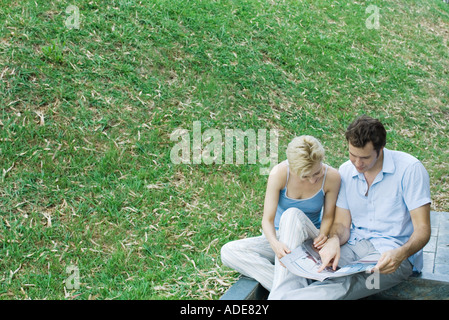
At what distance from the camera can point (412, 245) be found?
3.22 metres

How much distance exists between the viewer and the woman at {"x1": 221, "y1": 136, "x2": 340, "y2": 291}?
11.5ft

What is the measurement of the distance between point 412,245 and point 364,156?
0.68m

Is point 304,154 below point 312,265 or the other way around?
the other way around

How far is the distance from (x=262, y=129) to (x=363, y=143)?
3.55 metres

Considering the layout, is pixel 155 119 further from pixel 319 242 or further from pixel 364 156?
pixel 364 156

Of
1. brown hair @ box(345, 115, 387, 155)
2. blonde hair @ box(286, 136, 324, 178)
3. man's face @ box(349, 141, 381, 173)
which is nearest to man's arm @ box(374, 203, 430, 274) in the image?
man's face @ box(349, 141, 381, 173)

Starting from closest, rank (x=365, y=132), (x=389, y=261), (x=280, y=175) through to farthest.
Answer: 1. (x=389, y=261)
2. (x=365, y=132)
3. (x=280, y=175)

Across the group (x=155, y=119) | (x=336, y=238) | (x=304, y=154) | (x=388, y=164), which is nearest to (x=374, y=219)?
(x=336, y=238)

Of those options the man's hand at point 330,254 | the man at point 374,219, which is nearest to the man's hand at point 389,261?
the man at point 374,219

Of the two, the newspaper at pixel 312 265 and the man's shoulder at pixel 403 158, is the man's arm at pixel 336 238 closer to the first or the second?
the newspaper at pixel 312 265

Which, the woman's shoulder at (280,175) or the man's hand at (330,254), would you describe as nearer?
the man's hand at (330,254)

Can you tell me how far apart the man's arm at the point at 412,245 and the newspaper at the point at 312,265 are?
0.10 metres

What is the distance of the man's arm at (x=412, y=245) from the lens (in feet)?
10.4

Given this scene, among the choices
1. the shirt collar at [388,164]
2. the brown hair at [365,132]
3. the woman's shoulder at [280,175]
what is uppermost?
the brown hair at [365,132]
